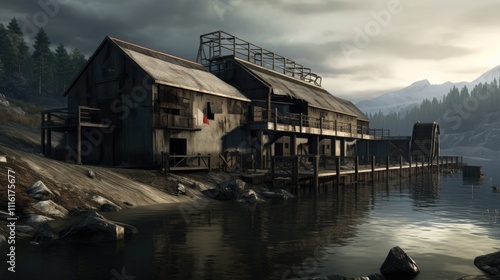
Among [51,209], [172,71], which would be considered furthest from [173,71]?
[51,209]

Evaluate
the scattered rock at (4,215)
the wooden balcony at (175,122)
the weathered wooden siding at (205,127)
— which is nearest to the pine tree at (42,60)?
the weathered wooden siding at (205,127)

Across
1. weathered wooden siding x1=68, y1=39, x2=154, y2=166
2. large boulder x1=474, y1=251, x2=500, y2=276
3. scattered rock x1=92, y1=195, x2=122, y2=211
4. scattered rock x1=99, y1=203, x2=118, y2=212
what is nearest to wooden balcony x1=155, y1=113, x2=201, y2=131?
weathered wooden siding x1=68, y1=39, x2=154, y2=166

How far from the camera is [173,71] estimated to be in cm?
3073

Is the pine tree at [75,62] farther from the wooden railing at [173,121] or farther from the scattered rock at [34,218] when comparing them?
the scattered rock at [34,218]

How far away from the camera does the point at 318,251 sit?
38.8ft

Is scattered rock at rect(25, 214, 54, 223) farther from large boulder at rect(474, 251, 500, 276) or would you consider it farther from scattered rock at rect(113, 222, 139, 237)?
large boulder at rect(474, 251, 500, 276)

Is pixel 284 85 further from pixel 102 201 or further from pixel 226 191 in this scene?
pixel 102 201

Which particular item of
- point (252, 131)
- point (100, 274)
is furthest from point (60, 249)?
point (252, 131)

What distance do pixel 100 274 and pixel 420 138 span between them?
56.7 meters

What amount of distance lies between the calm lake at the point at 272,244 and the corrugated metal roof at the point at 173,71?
10.8 metres

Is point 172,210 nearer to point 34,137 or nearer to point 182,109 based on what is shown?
point 182,109

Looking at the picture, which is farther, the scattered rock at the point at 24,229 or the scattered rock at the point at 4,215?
the scattered rock at the point at 4,215

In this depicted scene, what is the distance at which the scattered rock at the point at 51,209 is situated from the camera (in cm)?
1528

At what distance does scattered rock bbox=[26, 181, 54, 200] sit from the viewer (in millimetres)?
15867
